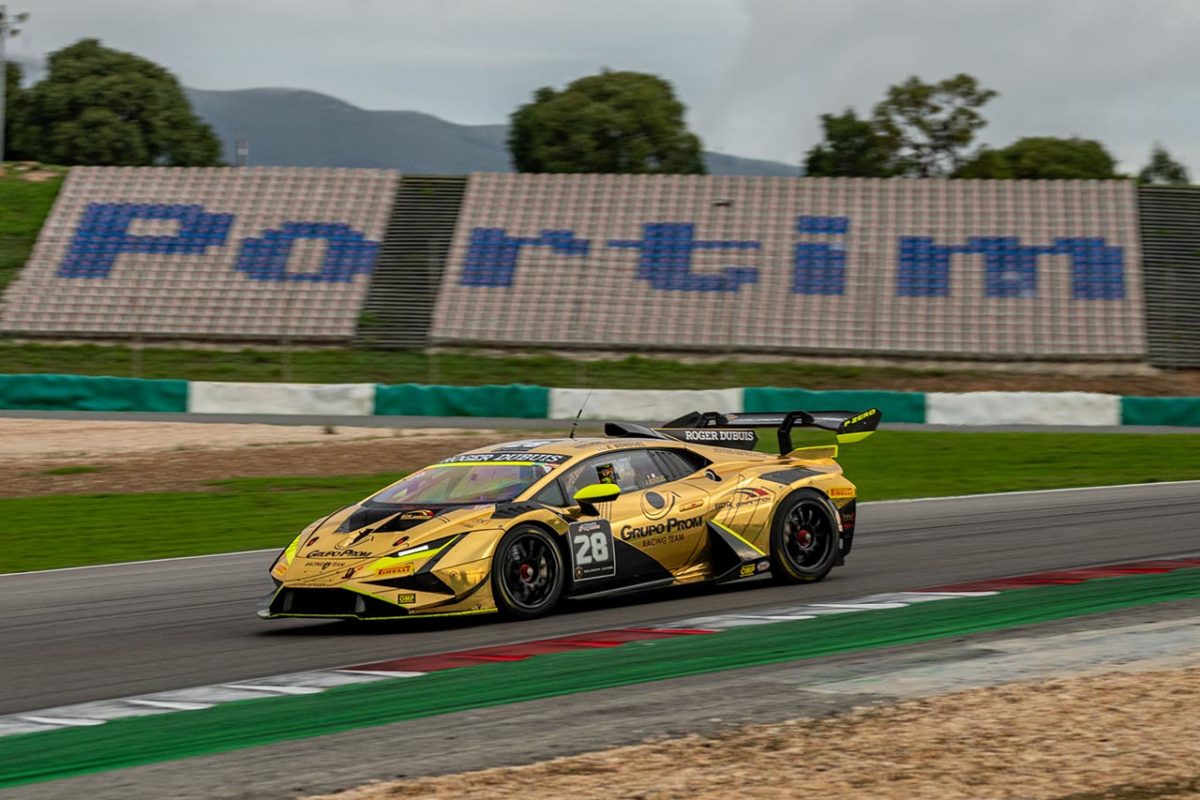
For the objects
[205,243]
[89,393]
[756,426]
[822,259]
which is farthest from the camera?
[205,243]

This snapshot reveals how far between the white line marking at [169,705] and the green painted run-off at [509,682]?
→ 0.32 ft

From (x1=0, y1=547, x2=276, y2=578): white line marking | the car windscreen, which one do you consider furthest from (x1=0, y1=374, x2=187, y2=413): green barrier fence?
the car windscreen

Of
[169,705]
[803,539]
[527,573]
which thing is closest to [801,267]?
[803,539]

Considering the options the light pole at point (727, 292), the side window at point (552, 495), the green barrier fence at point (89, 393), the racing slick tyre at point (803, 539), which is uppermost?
the light pole at point (727, 292)

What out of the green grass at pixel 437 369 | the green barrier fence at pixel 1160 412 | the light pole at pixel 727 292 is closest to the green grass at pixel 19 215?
the green grass at pixel 437 369

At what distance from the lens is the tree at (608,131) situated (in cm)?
7306

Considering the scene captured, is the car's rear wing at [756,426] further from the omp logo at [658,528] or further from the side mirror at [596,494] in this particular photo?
the side mirror at [596,494]

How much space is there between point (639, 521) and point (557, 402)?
20624 mm

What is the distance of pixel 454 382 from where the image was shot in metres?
36.7

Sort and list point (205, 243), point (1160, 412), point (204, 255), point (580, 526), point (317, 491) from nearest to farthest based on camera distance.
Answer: point (580, 526), point (317, 491), point (1160, 412), point (204, 255), point (205, 243)

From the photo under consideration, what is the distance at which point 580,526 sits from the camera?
9.73 m

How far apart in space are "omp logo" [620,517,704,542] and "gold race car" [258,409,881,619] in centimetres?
1

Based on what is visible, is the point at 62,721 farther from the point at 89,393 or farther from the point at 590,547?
the point at 89,393

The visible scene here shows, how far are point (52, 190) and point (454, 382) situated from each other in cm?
2097
